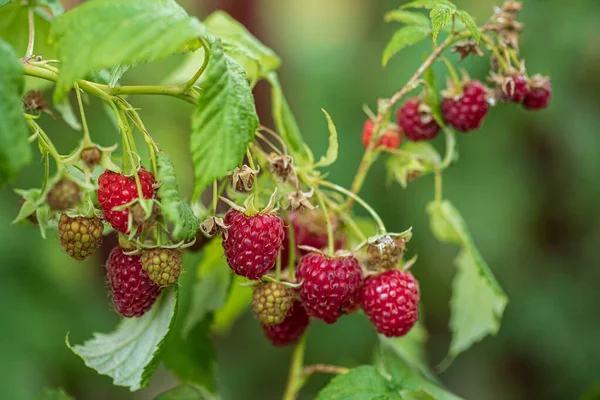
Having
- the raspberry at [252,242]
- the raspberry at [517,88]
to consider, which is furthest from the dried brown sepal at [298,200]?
the raspberry at [517,88]

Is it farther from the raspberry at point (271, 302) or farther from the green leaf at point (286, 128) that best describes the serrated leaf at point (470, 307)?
the raspberry at point (271, 302)

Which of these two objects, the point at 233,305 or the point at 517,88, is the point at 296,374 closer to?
the point at 233,305

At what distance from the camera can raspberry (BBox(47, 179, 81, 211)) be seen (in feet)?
2.40

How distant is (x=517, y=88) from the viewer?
1.12 m

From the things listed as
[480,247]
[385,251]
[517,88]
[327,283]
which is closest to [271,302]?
Answer: [327,283]

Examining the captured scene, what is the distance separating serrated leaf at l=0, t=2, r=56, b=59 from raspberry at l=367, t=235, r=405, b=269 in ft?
1.91

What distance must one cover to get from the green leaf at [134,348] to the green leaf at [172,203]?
0.51 ft

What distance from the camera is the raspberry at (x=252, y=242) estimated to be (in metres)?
0.86

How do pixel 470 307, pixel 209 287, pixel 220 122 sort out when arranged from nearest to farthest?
pixel 220 122
pixel 209 287
pixel 470 307

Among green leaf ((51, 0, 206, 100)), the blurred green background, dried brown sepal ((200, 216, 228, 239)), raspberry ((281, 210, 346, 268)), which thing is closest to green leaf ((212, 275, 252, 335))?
raspberry ((281, 210, 346, 268))

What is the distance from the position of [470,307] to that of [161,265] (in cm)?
80

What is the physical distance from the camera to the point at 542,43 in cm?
241

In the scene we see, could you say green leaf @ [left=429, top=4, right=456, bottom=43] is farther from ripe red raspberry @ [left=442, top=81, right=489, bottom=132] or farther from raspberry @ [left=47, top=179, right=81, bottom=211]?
raspberry @ [left=47, top=179, right=81, bottom=211]

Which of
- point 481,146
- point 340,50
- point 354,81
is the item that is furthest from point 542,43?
point 340,50
